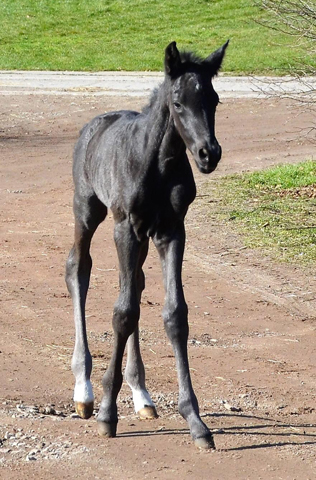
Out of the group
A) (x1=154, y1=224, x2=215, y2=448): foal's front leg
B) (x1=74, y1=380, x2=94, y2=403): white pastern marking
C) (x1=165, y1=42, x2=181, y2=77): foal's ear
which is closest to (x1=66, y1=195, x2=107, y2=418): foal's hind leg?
(x1=74, y1=380, x2=94, y2=403): white pastern marking

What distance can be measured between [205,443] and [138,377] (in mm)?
919

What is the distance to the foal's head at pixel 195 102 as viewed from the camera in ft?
16.5

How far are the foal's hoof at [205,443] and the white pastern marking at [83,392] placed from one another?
932 mm

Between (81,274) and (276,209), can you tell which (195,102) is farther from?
(276,209)

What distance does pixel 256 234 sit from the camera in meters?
11.2

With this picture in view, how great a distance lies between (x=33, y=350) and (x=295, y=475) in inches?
114

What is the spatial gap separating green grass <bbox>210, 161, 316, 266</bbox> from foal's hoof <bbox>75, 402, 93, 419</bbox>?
467 cm

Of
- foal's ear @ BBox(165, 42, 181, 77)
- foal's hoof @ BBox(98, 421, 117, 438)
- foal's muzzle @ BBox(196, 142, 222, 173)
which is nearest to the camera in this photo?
foal's muzzle @ BBox(196, 142, 222, 173)

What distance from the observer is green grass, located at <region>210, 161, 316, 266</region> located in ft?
35.3

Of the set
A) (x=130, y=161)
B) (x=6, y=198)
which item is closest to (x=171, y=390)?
(x=130, y=161)

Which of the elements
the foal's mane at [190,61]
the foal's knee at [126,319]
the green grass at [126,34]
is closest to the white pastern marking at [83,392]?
the foal's knee at [126,319]

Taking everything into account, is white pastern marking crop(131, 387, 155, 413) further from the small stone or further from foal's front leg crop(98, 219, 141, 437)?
the small stone

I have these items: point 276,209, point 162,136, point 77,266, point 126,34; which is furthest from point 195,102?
point 126,34

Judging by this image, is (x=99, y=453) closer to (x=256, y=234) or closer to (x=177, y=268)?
(x=177, y=268)
